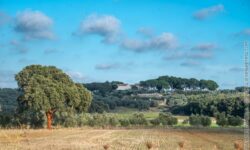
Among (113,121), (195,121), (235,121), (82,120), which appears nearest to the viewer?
(235,121)

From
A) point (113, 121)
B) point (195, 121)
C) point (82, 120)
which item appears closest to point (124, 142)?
point (82, 120)

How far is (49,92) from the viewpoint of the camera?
9019 cm

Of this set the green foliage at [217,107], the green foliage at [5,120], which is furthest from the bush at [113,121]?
the green foliage at [217,107]

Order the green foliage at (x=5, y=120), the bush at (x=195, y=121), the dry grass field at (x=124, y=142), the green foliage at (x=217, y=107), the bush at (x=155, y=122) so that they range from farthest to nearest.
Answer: the bush at (x=155, y=122)
the bush at (x=195, y=121)
the green foliage at (x=217, y=107)
the green foliage at (x=5, y=120)
the dry grass field at (x=124, y=142)

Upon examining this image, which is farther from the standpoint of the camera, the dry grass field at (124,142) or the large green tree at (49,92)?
the large green tree at (49,92)

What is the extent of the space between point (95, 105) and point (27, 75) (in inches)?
2181

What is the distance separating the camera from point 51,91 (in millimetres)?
90250

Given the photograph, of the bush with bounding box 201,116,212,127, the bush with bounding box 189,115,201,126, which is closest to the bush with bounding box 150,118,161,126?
the bush with bounding box 189,115,201,126

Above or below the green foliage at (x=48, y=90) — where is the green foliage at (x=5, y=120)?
below

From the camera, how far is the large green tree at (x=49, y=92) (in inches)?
3506

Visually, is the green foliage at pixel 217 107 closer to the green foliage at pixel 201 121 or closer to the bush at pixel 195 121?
the green foliage at pixel 201 121

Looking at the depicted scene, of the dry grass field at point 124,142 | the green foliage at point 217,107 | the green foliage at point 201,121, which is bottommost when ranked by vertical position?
the dry grass field at point 124,142

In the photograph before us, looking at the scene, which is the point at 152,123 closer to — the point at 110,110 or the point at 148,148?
the point at 110,110

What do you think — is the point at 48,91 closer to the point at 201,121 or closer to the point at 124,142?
the point at 201,121
